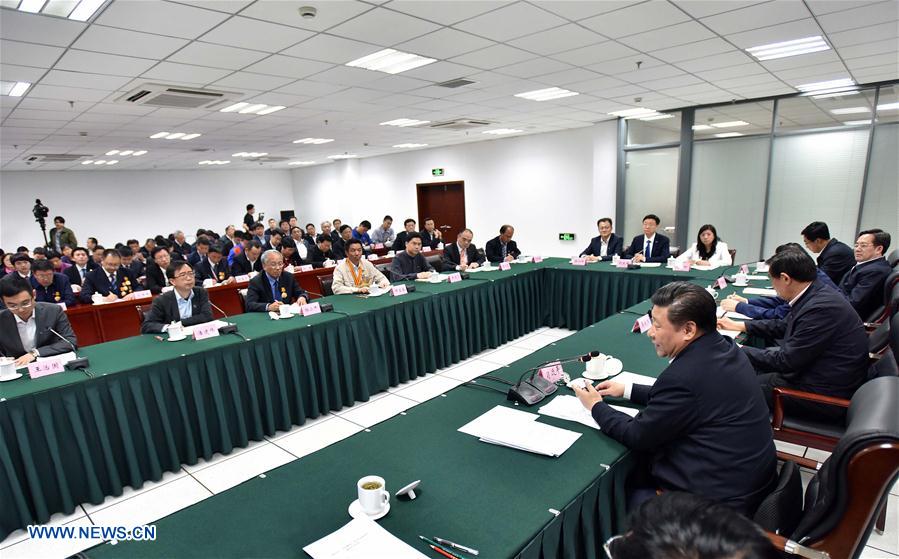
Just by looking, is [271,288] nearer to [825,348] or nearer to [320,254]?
[320,254]

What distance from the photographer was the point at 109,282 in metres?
5.20

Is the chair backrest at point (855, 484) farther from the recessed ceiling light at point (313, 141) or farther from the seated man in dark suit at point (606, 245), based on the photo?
the recessed ceiling light at point (313, 141)

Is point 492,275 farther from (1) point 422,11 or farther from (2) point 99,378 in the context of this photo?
(2) point 99,378

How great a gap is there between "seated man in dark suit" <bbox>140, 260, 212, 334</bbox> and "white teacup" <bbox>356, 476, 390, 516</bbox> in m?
2.57

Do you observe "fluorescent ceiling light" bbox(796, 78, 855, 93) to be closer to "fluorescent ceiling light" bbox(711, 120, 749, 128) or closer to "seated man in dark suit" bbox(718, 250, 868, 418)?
"fluorescent ceiling light" bbox(711, 120, 749, 128)

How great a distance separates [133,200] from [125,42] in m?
11.2

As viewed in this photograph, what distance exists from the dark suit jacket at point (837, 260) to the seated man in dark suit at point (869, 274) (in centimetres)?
52

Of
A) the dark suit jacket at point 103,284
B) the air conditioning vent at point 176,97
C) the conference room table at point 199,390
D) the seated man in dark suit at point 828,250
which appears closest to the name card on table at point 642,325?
the conference room table at point 199,390

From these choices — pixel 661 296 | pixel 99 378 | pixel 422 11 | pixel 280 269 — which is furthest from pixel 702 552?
pixel 280 269

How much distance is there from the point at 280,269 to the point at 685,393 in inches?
132

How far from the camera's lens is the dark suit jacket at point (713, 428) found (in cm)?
133

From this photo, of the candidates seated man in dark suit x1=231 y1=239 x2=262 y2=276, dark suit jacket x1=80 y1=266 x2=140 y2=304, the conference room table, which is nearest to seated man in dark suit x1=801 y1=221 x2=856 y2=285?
the conference room table

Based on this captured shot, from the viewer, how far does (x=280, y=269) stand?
3852mm

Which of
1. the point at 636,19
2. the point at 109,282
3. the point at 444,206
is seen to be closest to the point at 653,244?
the point at 636,19
